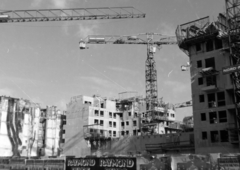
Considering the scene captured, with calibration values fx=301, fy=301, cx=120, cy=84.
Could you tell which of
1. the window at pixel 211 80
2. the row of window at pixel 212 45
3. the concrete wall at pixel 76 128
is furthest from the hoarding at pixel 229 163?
the concrete wall at pixel 76 128

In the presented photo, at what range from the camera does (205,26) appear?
170 feet

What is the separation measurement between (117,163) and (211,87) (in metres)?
29.1

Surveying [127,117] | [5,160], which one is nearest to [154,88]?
[127,117]

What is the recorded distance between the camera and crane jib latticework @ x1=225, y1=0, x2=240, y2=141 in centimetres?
4548

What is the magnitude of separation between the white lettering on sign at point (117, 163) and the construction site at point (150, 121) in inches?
3.1

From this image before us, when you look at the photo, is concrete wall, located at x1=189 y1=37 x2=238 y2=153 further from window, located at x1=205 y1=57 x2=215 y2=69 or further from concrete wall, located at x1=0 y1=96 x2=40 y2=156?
concrete wall, located at x1=0 y1=96 x2=40 y2=156

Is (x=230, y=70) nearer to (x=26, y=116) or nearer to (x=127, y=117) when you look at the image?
(x=127, y=117)

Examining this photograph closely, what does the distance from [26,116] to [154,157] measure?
96587 millimetres

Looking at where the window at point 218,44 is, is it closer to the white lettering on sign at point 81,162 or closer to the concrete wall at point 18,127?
the white lettering on sign at point 81,162

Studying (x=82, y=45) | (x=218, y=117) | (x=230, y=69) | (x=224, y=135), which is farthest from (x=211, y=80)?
(x=82, y=45)

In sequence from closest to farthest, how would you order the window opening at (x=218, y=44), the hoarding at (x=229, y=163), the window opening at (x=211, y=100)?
the hoarding at (x=229, y=163)
the window opening at (x=211, y=100)
the window opening at (x=218, y=44)

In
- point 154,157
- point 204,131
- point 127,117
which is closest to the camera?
point 154,157

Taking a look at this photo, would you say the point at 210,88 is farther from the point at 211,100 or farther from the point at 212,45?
the point at 212,45

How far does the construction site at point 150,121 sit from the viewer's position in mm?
26522
